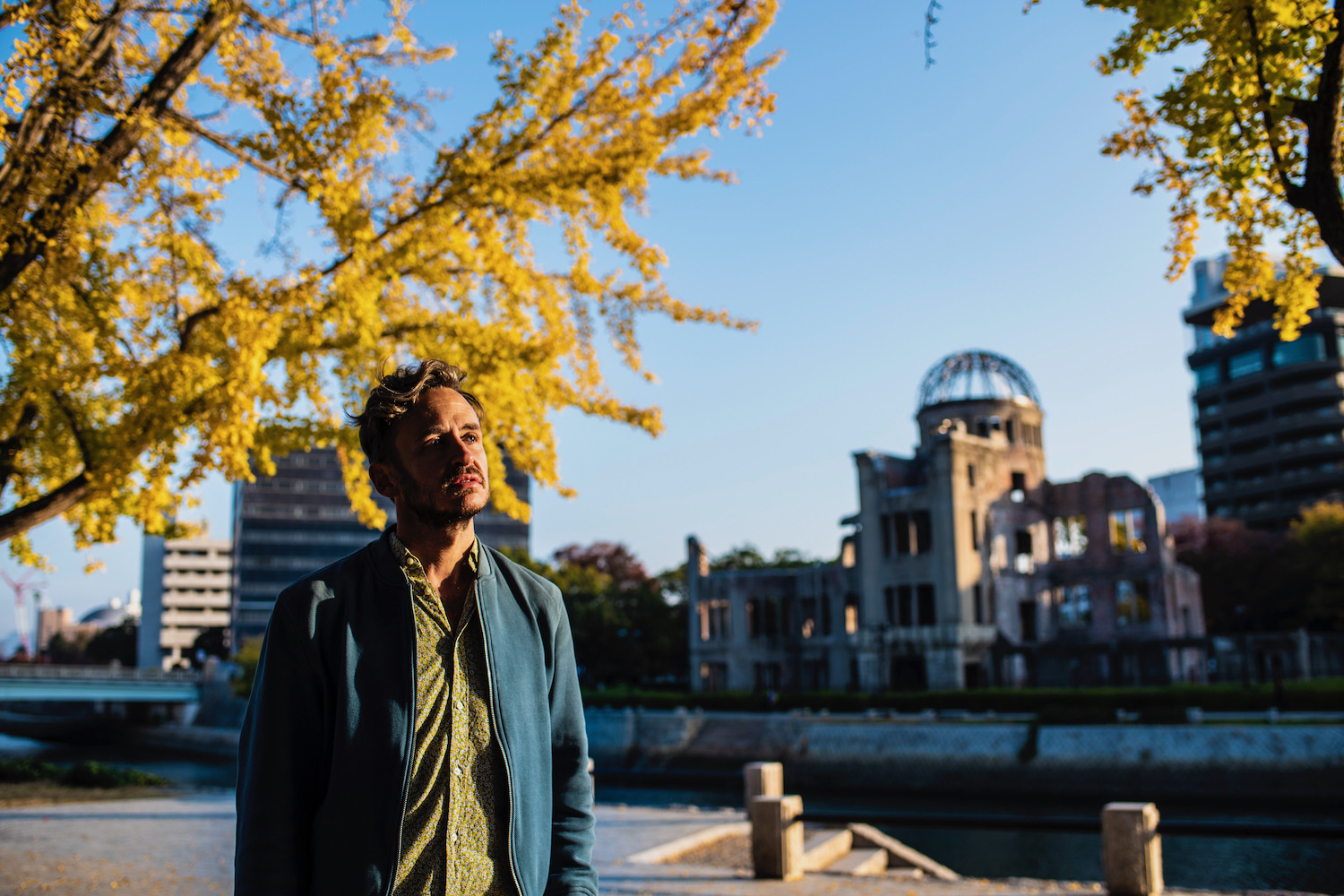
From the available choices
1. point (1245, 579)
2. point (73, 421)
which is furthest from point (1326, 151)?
point (1245, 579)

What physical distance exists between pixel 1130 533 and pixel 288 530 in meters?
74.8

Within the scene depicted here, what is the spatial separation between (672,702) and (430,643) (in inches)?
1513

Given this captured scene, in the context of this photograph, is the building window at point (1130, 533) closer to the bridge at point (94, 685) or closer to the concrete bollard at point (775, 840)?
the concrete bollard at point (775, 840)

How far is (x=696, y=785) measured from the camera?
32.8m

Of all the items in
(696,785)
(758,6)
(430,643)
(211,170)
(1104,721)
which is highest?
(758,6)

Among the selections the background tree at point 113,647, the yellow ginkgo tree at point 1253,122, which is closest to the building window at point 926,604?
the yellow ginkgo tree at point 1253,122

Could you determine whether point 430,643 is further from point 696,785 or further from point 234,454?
point 696,785

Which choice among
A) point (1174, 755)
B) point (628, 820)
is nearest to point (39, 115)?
point (628, 820)

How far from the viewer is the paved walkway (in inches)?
349

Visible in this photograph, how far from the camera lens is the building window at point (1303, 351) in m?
66.2

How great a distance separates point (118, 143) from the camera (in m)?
6.51

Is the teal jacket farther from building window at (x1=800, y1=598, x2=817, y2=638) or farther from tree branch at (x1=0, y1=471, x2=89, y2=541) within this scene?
building window at (x1=800, y1=598, x2=817, y2=638)

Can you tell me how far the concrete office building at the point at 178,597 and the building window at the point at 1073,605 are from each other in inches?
3223

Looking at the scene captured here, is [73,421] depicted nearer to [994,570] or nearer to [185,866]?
[185,866]
